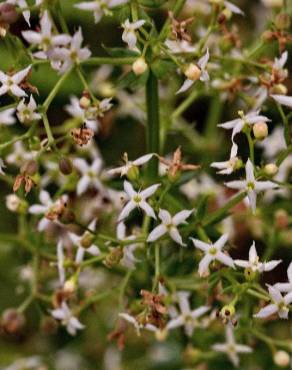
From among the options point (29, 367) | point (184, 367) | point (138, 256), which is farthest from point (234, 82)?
point (29, 367)

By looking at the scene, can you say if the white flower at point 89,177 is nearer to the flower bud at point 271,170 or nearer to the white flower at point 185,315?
the white flower at point 185,315

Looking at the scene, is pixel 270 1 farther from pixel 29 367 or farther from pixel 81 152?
pixel 29 367

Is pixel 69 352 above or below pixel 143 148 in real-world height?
below

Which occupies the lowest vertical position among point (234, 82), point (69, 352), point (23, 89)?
point (69, 352)

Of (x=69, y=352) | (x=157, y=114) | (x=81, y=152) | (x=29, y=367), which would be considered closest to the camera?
(x=157, y=114)

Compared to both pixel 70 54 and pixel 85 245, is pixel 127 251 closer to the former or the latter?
pixel 85 245

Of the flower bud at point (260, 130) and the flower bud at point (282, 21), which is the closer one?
the flower bud at point (260, 130)

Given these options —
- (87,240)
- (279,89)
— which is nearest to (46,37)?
(87,240)

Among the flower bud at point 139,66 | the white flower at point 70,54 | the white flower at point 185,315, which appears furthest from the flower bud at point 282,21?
the white flower at point 185,315
